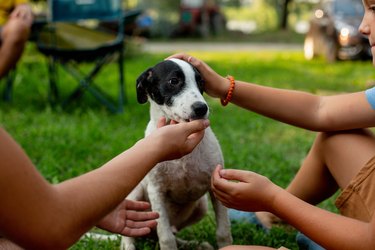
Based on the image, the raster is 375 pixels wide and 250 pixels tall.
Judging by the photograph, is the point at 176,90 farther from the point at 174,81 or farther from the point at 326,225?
the point at 326,225

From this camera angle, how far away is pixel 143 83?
116 inches

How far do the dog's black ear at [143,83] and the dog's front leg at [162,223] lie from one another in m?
0.42

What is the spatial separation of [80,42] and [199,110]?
461cm

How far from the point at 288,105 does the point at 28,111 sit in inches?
168

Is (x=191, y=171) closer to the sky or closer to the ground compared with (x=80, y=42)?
closer to the sky

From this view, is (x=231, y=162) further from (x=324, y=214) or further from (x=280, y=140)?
(x=324, y=214)

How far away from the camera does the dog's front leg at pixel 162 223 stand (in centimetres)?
291

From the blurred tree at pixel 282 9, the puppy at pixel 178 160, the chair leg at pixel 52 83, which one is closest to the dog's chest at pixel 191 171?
the puppy at pixel 178 160

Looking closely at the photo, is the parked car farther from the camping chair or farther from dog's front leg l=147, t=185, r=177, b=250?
dog's front leg l=147, t=185, r=177, b=250

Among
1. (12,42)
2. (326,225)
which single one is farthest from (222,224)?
(12,42)

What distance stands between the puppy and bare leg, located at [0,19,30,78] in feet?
11.1

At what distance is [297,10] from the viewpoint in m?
29.6

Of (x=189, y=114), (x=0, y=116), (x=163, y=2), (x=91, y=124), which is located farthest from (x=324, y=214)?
(x=163, y=2)

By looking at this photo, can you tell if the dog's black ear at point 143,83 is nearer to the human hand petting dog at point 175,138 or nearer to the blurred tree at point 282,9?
the human hand petting dog at point 175,138
